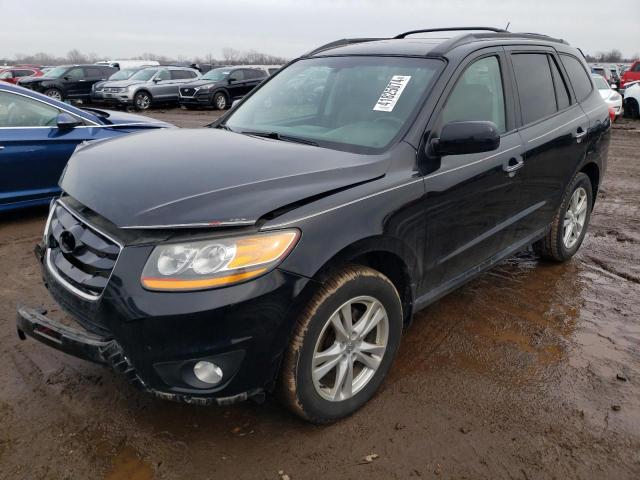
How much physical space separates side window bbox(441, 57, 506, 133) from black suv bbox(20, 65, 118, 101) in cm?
2051

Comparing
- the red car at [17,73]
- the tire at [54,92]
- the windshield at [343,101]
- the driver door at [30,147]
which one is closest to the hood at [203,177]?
the windshield at [343,101]

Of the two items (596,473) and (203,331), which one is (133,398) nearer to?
(203,331)

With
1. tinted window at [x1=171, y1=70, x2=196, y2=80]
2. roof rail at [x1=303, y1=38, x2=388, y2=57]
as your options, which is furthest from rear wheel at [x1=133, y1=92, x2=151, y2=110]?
roof rail at [x1=303, y1=38, x2=388, y2=57]

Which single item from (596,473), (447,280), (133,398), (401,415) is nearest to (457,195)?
(447,280)

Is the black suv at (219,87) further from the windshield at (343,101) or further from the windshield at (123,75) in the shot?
the windshield at (343,101)

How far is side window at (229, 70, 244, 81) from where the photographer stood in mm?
19703

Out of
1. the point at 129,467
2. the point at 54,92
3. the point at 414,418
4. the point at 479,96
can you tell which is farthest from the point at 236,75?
the point at 129,467

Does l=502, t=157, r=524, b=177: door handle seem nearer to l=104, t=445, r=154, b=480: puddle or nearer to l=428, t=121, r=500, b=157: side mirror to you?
l=428, t=121, r=500, b=157: side mirror

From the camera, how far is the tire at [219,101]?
19.1 metres

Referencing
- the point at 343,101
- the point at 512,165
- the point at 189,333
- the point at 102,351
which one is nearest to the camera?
the point at 189,333

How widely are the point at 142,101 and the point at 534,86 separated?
18.1m

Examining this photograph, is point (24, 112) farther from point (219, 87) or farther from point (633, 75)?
point (633, 75)

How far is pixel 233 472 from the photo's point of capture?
2240 millimetres

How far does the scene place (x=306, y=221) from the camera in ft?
7.09
